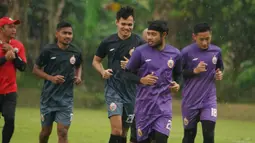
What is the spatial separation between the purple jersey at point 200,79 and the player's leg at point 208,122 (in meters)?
0.13

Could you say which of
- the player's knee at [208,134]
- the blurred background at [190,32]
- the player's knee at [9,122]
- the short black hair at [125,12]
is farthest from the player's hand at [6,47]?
the blurred background at [190,32]

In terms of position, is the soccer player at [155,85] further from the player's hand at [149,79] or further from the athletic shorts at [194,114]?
the athletic shorts at [194,114]

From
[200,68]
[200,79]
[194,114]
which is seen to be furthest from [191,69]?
[194,114]

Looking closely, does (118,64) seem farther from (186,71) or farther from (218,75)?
(218,75)

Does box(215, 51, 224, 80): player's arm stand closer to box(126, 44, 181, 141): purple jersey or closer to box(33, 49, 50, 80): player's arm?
box(126, 44, 181, 141): purple jersey

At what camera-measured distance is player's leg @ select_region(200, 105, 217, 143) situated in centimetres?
1117

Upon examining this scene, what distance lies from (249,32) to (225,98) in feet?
9.26

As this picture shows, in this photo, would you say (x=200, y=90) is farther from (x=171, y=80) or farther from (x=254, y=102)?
(x=254, y=102)

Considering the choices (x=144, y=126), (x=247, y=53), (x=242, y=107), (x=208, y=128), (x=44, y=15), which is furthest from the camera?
(x=44, y=15)

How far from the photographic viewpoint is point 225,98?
29.8 meters

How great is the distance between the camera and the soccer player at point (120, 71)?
11281 mm

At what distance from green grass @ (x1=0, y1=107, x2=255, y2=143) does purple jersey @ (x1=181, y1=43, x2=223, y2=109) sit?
4090mm

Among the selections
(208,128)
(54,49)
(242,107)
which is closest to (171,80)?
(208,128)

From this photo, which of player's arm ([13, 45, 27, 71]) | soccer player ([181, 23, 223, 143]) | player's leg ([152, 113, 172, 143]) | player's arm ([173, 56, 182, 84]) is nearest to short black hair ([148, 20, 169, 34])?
player's arm ([173, 56, 182, 84])
